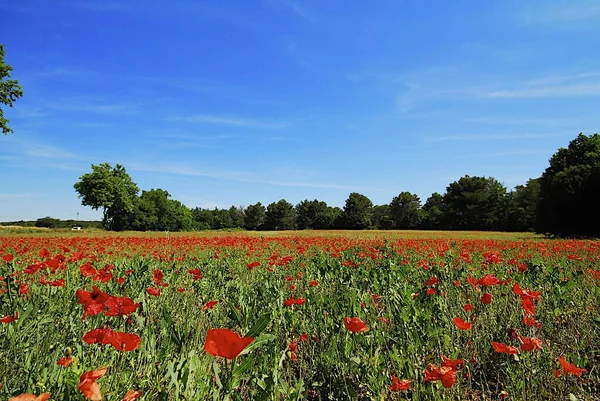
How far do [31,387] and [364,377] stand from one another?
1.91 metres

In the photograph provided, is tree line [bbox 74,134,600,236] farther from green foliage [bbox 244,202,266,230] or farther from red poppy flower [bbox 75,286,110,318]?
red poppy flower [bbox 75,286,110,318]

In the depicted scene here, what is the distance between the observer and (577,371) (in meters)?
1.78

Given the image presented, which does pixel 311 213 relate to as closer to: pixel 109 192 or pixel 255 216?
pixel 255 216

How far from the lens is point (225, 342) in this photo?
112 cm

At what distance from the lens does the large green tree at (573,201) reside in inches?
1112

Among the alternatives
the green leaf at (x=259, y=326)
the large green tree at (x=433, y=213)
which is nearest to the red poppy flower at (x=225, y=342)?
the green leaf at (x=259, y=326)

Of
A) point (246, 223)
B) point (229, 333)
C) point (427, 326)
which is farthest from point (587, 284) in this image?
point (246, 223)

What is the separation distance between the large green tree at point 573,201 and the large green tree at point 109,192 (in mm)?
58705

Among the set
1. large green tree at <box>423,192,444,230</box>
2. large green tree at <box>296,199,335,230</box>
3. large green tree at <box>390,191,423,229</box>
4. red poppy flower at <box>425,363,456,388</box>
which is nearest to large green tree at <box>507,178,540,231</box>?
large green tree at <box>423,192,444,230</box>

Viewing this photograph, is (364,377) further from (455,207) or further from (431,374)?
(455,207)

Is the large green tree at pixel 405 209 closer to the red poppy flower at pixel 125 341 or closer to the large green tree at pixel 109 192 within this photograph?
the large green tree at pixel 109 192

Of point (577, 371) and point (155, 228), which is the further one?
point (155, 228)

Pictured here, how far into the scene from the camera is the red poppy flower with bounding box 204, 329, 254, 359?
1.10 m

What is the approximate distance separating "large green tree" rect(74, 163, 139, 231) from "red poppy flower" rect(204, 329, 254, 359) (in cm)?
6343
